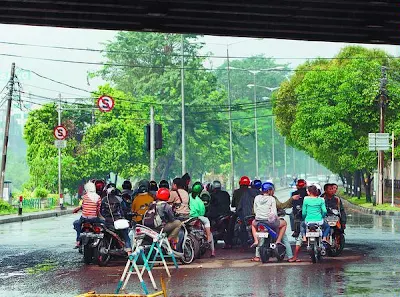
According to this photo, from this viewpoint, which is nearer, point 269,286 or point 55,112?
point 269,286

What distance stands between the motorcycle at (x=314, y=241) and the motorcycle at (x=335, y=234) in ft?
2.22

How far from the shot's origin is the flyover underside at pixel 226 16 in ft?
72.1

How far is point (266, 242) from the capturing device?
19.7 meters

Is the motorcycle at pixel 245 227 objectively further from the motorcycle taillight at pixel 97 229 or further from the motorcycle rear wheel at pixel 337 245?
the motorcycle taillight at pixel 97 229

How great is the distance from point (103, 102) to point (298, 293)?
4767 centimetres

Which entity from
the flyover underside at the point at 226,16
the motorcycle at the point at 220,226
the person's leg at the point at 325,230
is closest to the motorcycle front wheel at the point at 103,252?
the person's leg at the point at 325,230

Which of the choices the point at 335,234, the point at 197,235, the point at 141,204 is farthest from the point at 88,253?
the point at 335,234

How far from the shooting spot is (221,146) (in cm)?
9756

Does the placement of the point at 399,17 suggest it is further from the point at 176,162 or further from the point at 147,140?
the point at 176,162

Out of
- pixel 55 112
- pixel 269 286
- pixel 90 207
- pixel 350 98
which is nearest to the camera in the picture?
→ pixel 269 286

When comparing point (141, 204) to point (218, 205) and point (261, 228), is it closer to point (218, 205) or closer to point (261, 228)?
point (261, 228)

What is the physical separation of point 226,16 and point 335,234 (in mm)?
6311

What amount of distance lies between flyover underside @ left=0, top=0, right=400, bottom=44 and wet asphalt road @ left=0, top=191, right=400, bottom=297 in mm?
5473

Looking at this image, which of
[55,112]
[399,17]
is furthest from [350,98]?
[399,17]
